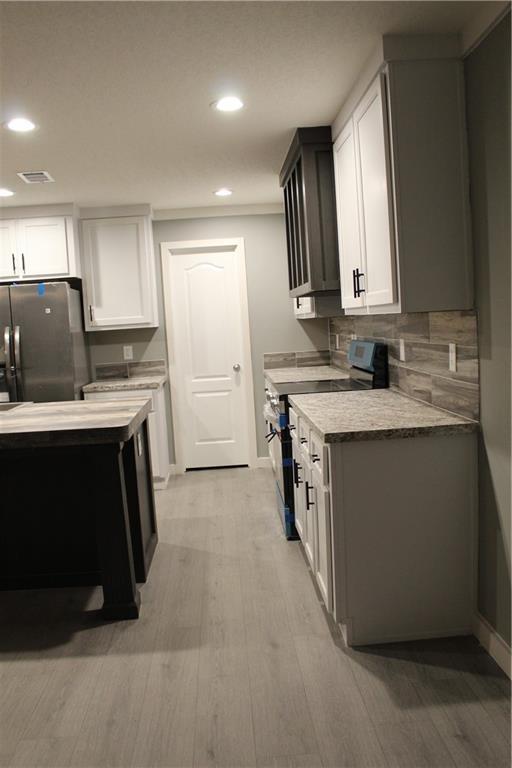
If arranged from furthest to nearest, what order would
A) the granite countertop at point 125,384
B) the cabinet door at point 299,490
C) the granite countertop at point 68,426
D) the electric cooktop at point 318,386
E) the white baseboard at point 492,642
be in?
1. the granite countertop at point 125,384
2. the electric cooktop at point 318,386
3. the cabinet door at point 299,490
4. the granite countertop at point 68,426
5. the white baseboard at point 492,642

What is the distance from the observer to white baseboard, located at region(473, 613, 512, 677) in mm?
2234

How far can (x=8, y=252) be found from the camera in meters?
4.82

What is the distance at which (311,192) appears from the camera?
3480mm

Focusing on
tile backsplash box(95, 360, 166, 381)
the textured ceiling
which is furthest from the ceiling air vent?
tile backsplash box(95, 360, 166, 381)

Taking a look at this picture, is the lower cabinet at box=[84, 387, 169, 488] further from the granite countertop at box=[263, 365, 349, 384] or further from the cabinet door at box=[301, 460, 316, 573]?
the cabinet door at box=[301, 460, 316, 573]

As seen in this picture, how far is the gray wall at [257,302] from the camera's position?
17.9 ft

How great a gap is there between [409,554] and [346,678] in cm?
52

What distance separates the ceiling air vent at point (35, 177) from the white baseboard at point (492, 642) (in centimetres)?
345

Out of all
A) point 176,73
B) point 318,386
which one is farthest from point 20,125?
point 318,386

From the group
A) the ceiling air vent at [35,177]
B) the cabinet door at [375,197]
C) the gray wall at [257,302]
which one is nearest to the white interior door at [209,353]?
the gray wall at [257,302]

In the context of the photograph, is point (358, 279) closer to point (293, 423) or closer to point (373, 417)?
point (373, 417)

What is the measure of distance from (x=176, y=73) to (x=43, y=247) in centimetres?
273

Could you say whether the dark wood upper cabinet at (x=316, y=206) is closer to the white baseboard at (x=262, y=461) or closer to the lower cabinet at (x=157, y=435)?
the lower cabinet at (x=157, y=435)

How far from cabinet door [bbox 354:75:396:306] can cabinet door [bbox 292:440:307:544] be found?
0.93 meters
